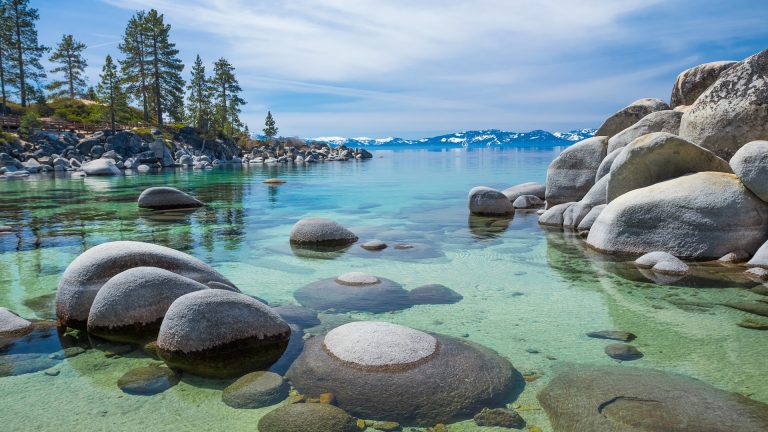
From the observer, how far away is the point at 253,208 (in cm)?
2102

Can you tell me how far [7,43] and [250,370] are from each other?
78064 millimetres

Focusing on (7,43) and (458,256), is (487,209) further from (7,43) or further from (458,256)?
(7,43)

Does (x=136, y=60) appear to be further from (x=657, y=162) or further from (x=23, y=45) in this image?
(x=657, y=162)

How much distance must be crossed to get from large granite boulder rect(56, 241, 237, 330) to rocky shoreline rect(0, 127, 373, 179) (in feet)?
135

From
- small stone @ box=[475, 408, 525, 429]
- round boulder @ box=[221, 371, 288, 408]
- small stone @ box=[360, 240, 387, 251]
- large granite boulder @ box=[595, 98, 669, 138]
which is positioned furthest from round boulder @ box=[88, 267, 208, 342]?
large granite boulder @ box=[595, 98, 669, 138]

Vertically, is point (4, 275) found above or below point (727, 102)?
below

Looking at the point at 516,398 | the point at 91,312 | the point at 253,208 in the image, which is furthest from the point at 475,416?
the point at 253,208

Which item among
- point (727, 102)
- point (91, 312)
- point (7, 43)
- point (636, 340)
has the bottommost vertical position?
point (636, 340)

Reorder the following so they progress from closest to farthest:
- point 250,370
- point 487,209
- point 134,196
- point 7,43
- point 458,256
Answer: point 250,370, point 458,256, point 487,209, point 134,196, point 7,43

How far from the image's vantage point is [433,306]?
24.7 feet

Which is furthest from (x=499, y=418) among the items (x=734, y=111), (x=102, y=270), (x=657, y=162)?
(x=734, y=111)

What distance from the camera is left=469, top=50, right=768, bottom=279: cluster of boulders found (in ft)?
31.9

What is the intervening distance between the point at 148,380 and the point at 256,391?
1190 mm

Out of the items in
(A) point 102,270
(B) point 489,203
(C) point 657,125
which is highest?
(C) point 657,125
